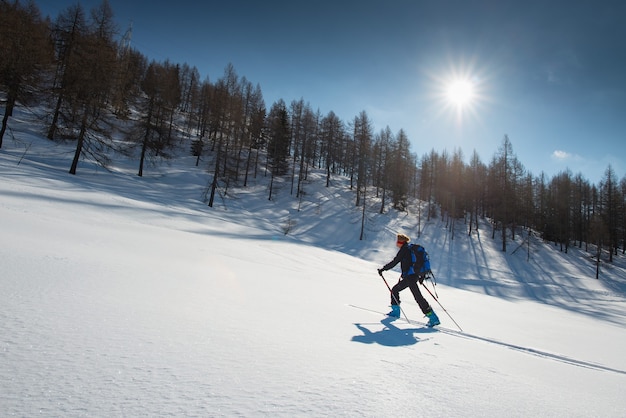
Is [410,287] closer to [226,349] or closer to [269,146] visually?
[226,349]

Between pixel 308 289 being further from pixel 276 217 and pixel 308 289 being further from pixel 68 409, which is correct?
pixel 276 217

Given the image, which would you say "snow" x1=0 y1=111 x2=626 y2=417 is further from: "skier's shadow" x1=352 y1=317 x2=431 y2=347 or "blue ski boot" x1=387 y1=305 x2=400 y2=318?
"blue ski boot" x1=387 y1=305 x2=400 y2=318

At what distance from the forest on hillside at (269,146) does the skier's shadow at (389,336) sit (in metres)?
25.0

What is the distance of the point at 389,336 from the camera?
4.30m

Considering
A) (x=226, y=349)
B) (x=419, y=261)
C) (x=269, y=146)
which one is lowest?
(x=226, y=349)

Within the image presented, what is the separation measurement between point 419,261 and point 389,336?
2500 mm

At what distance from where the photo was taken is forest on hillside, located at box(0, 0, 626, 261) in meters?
23.2

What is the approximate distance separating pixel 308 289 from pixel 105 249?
4350 millimetres

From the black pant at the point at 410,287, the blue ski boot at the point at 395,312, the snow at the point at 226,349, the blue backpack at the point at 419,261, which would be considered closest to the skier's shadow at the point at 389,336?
the snow at the point at 226,349

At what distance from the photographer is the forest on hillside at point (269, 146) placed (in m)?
23.2

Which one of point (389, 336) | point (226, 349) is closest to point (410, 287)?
point (389, 336)

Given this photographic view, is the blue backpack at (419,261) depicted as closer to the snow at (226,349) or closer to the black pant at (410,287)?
the black pant at (410,287)

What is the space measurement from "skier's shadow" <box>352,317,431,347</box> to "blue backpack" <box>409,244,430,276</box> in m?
1.33

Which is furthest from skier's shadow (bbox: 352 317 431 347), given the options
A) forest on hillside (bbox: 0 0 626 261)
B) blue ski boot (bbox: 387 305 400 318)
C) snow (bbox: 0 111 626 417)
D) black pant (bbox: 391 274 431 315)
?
forest on hillside (bbox: 0 0 626 261)
